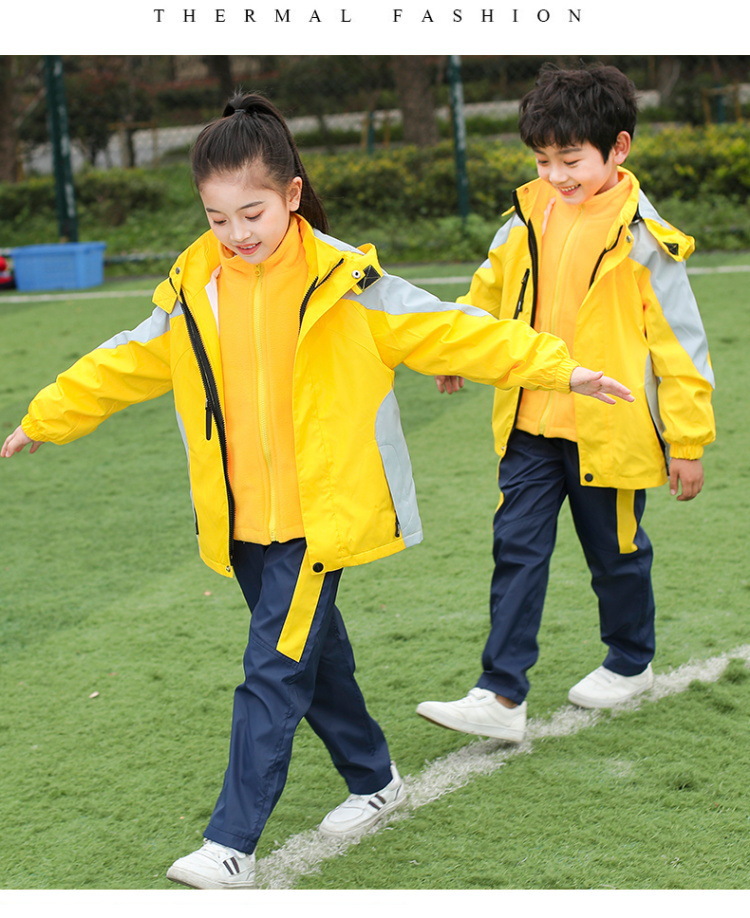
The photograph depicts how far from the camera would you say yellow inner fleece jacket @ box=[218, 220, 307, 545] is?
2.54m

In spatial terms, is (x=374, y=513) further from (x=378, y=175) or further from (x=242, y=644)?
(x=378, y=175)

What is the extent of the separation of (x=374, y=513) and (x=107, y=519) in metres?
2.75

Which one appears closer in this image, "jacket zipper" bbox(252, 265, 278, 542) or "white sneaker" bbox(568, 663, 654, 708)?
"jacket zipper" bbox(252, 265, 278, 542)

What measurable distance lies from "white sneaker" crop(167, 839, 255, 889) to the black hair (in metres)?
1.36

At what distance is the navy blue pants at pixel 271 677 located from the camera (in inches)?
97.7

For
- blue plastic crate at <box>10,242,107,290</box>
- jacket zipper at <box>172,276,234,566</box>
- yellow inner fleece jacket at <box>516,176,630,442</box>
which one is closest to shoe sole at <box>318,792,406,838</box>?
jacket zipper at <box>172,276,234,566</box>

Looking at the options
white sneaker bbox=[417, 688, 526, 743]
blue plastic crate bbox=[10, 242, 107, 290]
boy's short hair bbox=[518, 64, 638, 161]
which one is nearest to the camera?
boy's short hair bbox=[518, 64, 638, 161]

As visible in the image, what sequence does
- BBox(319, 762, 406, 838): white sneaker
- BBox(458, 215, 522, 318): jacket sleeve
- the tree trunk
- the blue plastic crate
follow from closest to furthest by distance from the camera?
BBox(319, 762, 406, 838): white sneaker → BBox(458, 215, 522, 318): jacket sleeve → the blue plastic crate → the tree trunk

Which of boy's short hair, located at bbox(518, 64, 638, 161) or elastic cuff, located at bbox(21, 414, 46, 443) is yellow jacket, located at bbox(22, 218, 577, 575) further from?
boy's short hair, located at bbox(518, 64, 638, 161)

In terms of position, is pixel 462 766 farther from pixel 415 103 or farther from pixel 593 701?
pixel 415 103

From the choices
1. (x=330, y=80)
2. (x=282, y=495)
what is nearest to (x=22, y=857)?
(x=282, y=495)

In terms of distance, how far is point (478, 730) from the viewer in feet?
10.0

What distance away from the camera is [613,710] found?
326 cm

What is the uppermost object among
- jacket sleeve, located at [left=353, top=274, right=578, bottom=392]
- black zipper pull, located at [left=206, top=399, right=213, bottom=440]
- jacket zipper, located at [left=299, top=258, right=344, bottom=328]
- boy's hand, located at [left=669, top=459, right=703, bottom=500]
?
jacket zipper, located at [left=299, top=258, right=344, bottom=328]
